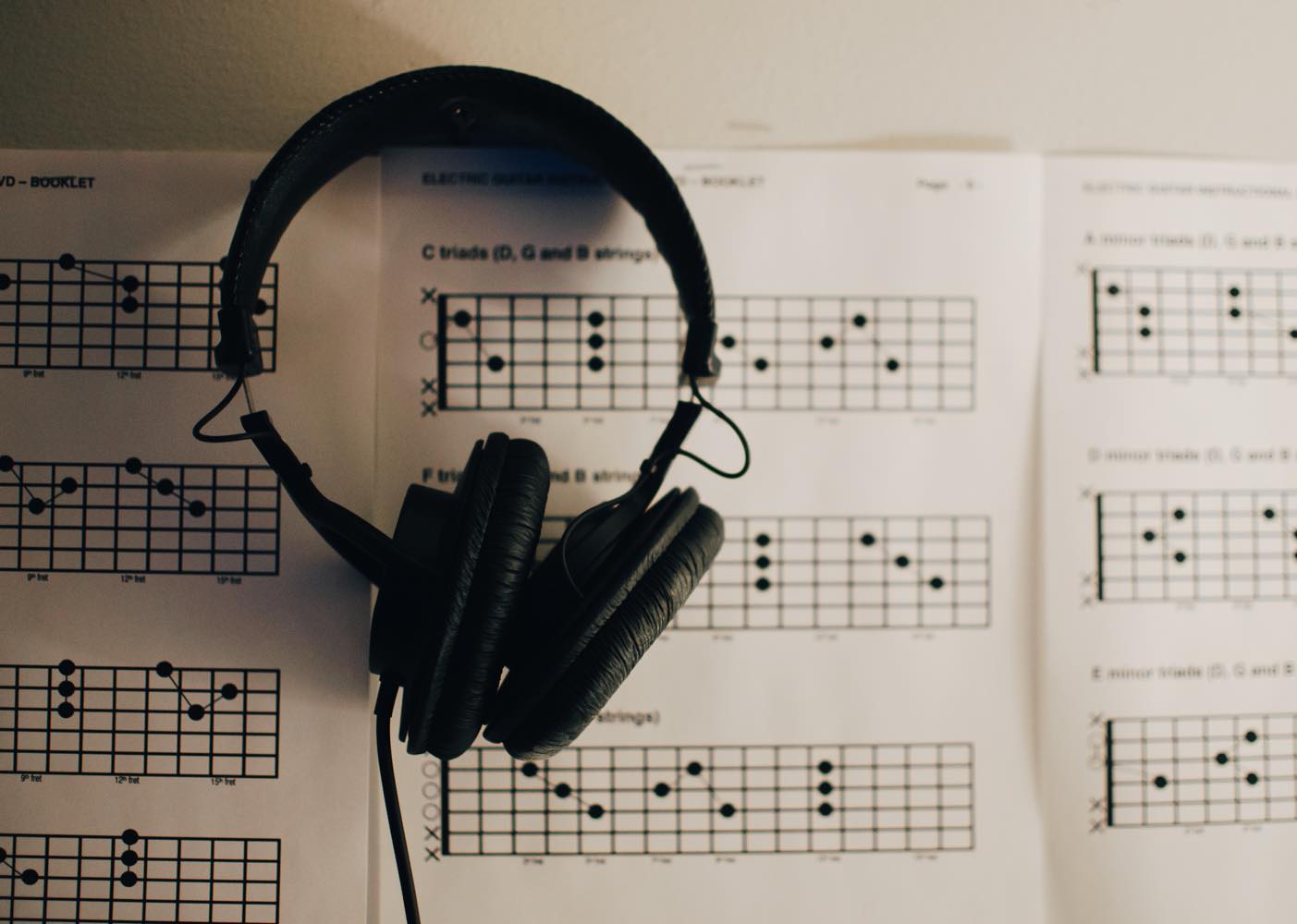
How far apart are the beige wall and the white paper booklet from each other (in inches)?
1.3

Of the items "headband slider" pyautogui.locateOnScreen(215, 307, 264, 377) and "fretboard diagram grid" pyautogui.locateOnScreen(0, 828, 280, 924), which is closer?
"headband slider" pyautogui.locateOnScreen(215, 307, 264, 377)

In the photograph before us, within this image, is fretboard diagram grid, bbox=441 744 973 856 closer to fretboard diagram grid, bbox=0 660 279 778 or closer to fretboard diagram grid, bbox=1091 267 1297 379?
fretboard diagram grid, bbox=0 660 279 778

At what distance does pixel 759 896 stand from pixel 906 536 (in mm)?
304

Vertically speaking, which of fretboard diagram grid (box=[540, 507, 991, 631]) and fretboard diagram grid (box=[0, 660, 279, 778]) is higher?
fretboard diagram grid (box=[540, 507, 991, 631])

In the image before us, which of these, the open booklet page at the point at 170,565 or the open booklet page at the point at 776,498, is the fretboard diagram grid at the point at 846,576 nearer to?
the open booklet page at the point at 776,498

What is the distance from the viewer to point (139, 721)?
0.58m

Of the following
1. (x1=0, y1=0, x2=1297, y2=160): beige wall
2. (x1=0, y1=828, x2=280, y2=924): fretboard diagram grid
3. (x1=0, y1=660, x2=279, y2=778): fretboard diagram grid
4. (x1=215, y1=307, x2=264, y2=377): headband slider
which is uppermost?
(x1=0, y1=0, x2=1297, y2=160): beige wall

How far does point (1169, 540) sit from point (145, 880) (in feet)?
2.78

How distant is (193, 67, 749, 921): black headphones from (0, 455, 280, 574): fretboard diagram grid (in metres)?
0.13

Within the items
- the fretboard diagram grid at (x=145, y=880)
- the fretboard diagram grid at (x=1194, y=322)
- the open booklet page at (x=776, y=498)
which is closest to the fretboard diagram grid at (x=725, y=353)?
the open booklet page at (x=776, y=498)

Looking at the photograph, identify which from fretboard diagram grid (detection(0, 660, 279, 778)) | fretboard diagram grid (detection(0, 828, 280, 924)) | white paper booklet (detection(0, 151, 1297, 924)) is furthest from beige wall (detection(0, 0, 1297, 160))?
fretboard diagram grid (detection(0, 828, 280, 924))

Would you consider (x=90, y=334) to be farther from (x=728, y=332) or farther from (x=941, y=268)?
(x=941, y=268)

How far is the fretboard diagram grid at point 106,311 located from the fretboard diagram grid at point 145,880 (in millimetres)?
363

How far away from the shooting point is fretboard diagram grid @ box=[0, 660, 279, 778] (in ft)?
1.88
